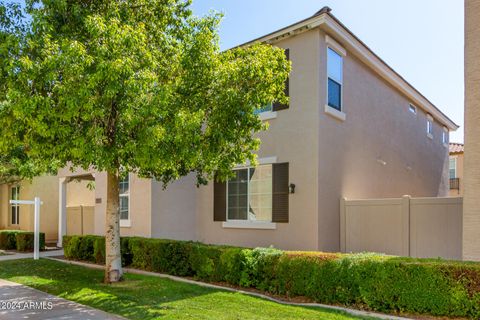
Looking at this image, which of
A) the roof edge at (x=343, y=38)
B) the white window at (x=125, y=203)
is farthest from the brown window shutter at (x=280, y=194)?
the white window at (x=125, y=203)

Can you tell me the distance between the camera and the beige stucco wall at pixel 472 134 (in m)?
8.66

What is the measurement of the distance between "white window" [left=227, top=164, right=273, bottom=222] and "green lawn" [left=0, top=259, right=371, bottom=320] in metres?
3.45

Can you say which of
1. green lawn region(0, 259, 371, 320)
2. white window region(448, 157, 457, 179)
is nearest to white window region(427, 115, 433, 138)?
white window region(448, 157, 457, 179)

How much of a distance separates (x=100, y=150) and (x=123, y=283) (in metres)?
3.46

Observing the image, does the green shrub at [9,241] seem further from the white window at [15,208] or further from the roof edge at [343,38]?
the roof edge at [343,38]

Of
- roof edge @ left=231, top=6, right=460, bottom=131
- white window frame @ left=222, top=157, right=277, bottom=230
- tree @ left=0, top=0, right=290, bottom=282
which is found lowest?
white window frame @ left=222, top=157, right=277, bottom=230

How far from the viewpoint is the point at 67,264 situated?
1359 centimetres

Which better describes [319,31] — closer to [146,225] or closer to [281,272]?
[281,272]

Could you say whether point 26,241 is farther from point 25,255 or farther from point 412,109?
point 412,109

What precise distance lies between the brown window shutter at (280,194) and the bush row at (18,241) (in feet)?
34.7

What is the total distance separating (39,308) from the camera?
25.8ft

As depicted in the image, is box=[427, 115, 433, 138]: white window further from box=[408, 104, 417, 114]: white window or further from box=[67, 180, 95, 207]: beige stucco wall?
box=[67, 180, 95, 207]: beige stucco wall

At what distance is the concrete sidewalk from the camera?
7297mm

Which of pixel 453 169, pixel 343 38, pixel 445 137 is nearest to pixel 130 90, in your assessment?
pixel 343 38
